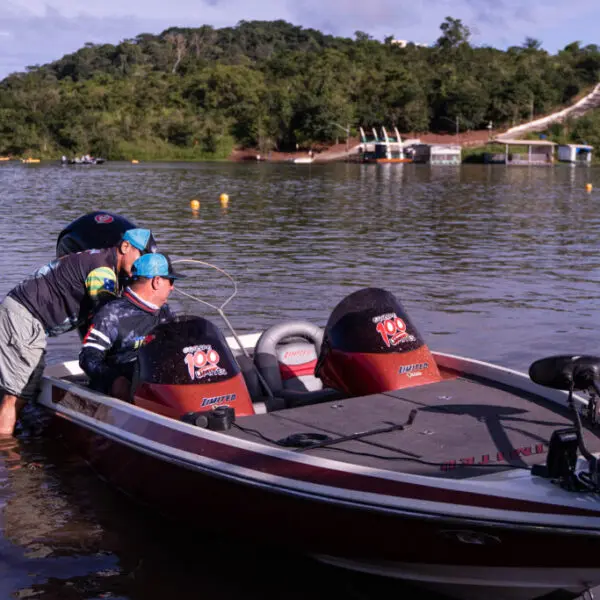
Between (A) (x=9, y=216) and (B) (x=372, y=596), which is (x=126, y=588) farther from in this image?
(A) (x=9, y=216)

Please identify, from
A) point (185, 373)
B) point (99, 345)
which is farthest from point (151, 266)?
point (185, 373)

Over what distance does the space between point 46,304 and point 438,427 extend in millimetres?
3366

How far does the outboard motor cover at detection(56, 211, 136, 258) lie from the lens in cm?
812

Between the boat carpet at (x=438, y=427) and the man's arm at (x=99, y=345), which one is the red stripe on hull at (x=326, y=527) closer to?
the boat carpet at (x=438, y=427)

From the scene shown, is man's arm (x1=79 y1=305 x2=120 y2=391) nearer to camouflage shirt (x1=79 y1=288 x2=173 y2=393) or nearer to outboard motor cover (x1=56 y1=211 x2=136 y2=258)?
camouflage shirt (x1=79 y1=288 x2=173 y2=393)

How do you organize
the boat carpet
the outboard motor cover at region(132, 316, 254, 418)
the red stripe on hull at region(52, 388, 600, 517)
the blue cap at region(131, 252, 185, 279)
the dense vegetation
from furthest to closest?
the dense vegetation, the blue cap at region(131, 252, 185, 279), the outboard motor cover at region(132, 316, 254, 418), the boat carpet, the red stripe on hull at region(52, 388, 600, 517)

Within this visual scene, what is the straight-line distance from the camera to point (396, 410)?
19.4 ft

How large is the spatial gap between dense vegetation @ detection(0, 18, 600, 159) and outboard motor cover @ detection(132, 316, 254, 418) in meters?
95.1

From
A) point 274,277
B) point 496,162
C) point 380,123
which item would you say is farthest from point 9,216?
point 380,123

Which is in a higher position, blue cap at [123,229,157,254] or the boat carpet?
blue cap at [123,229,157,254]

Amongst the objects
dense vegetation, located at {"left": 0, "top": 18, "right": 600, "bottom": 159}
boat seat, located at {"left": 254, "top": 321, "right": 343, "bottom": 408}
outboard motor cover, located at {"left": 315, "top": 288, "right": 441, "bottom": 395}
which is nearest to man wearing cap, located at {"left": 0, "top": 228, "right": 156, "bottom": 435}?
boat seat, located at {"left": 254, "top": 321, "right": 343, "bottom": 408}

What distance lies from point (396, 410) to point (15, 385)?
10.5ft

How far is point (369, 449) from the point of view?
5.27 meters

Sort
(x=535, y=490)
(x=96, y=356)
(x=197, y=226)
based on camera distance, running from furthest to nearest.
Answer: (x=197, y=226)
(x=96, y=356)
(x=535, y=490)
